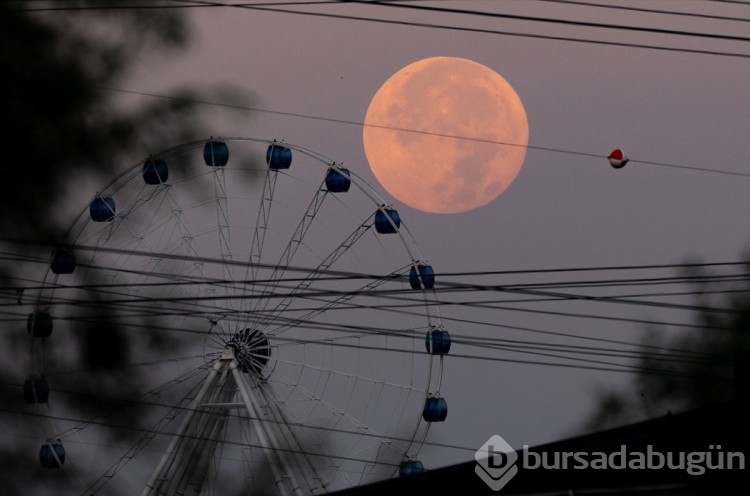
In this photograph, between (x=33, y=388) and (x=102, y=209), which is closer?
(x=33, y=388)

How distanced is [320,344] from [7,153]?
651 inches

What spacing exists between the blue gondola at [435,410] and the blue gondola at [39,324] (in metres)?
11.2

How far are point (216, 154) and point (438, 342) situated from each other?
5.41 metres

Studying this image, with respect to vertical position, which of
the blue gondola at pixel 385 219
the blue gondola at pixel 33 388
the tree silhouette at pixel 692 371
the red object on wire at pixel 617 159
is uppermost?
the tree silhouette at pixel 692 371

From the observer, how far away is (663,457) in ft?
37.6

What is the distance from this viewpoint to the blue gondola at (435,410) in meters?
25.4

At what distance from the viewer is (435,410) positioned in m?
25.4

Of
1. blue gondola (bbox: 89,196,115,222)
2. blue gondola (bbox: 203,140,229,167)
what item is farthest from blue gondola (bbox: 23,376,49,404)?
blue gondola (bbox: 203,140,229,167)

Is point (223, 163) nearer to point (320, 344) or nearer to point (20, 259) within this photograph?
point (320, 344)

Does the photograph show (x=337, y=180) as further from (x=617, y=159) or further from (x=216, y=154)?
(x=617, y=159)

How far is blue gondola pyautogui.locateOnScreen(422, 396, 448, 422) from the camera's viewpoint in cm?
2541

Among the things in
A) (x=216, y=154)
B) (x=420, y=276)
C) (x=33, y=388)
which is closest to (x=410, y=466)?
(x=420, y=276)

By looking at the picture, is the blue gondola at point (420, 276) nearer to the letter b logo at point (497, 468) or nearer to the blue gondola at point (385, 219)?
the blue gondola at point (385, 219)

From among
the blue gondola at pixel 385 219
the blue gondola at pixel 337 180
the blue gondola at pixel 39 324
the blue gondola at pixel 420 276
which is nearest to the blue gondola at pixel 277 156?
the blue gondola at pixel 337 180
